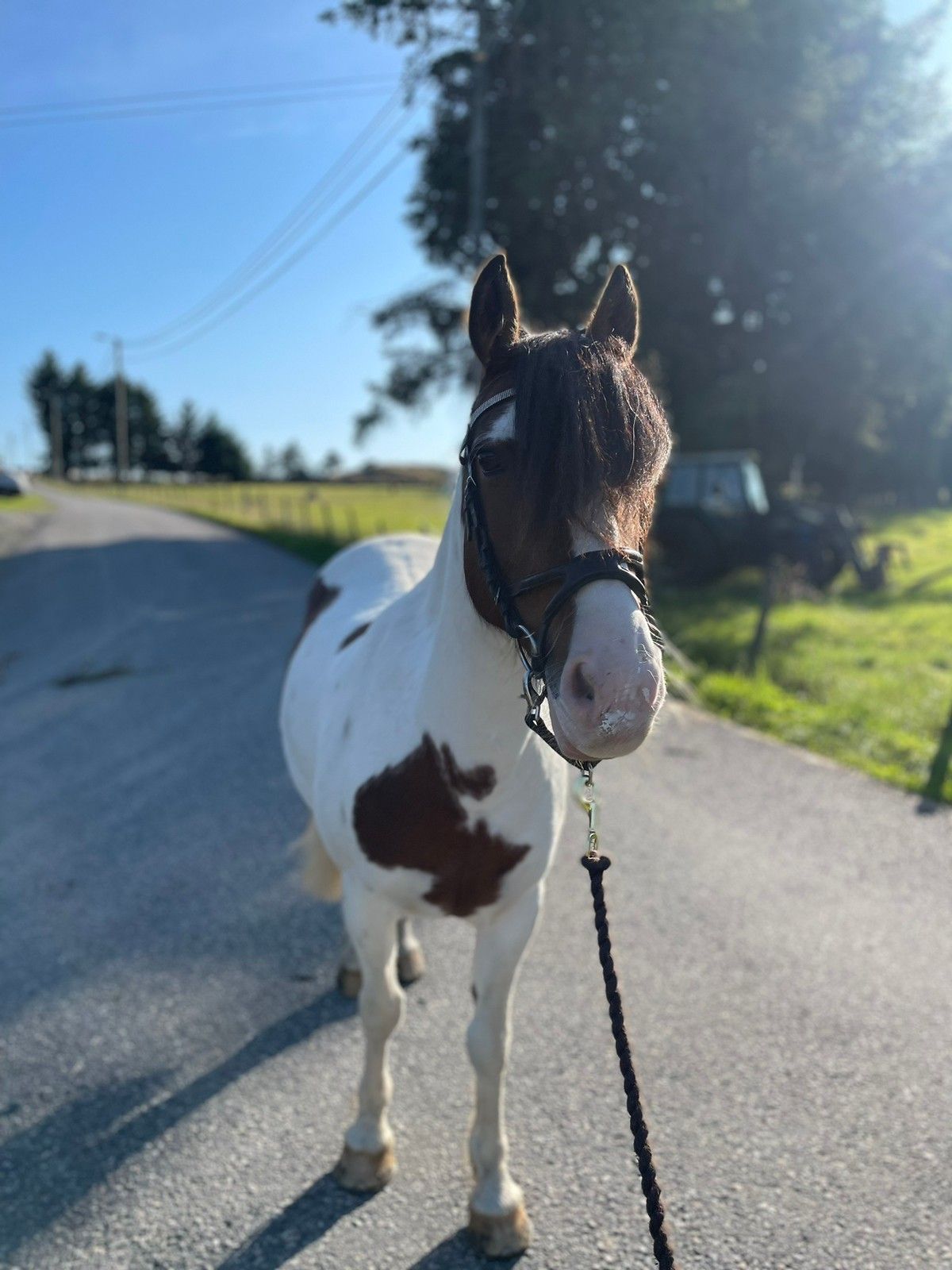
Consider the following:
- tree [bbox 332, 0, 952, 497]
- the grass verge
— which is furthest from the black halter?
the grass verge

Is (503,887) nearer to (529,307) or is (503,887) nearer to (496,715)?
(496,715)

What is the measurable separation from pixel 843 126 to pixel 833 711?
15.0 metres

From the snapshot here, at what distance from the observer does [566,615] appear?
4.94ft

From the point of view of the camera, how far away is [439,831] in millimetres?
2113

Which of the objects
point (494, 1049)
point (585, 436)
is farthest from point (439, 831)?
point (585, 436)

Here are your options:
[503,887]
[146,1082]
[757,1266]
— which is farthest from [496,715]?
[146,1082]

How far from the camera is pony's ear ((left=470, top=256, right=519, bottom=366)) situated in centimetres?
179

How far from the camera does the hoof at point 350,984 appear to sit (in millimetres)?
3266

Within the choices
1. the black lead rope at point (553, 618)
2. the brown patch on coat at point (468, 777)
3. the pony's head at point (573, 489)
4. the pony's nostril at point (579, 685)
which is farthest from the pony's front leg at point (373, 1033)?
the pony's nostril at point (579, 685)

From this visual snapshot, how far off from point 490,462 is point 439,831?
3.03 feet

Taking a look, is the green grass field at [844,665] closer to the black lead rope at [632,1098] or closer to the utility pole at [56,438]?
the black lead rope at [632,1098]

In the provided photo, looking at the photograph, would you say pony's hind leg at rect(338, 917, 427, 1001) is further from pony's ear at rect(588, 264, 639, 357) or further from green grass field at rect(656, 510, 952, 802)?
green grass field at rect(656, 510, 952, 802)

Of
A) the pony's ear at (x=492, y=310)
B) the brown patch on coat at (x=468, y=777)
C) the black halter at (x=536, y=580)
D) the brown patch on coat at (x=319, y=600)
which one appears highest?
the pony's ear at (x=492, y=310)

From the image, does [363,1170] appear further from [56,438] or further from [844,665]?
[56,438]
